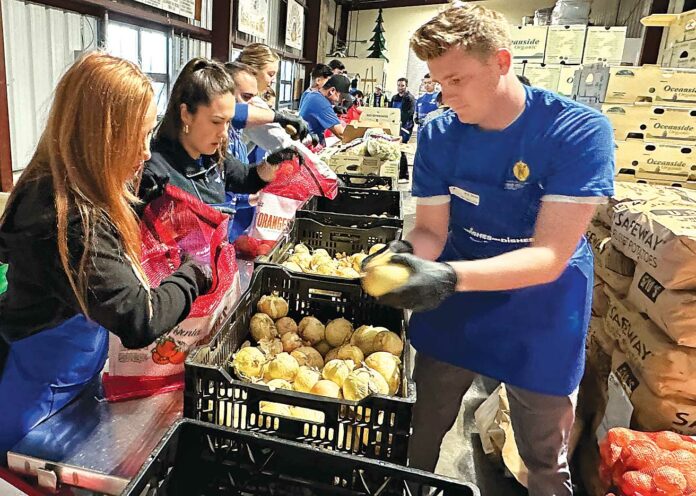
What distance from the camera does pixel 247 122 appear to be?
97.4 inches

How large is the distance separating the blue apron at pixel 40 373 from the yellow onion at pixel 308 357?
0.52m

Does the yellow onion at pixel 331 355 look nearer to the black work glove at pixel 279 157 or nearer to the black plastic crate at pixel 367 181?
the black work glove at pixel 279 157

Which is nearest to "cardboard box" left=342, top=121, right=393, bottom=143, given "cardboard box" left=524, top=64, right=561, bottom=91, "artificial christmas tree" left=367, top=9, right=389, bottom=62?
"cardboard box" left=524, top=64, right=561, bottom=91

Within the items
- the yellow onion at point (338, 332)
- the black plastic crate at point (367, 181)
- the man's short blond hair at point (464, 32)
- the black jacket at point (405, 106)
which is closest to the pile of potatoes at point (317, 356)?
the yellow onion at point (338, 332)

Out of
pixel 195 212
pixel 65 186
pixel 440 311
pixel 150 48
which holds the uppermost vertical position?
pixel 150 48

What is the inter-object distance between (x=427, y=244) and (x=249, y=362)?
22.7 inches

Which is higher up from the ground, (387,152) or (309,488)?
(387,152)

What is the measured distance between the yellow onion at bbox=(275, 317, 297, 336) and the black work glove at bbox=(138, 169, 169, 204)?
52cm

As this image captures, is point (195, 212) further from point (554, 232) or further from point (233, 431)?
point (554, 232)

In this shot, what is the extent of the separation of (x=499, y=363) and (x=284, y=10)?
887 cm

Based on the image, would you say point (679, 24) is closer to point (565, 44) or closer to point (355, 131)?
point (565, 44)

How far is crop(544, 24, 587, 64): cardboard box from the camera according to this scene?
17.0 feet

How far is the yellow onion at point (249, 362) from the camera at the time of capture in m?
1.36

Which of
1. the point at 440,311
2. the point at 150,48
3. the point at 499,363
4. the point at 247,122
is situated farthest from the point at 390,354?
the point at 150,48
